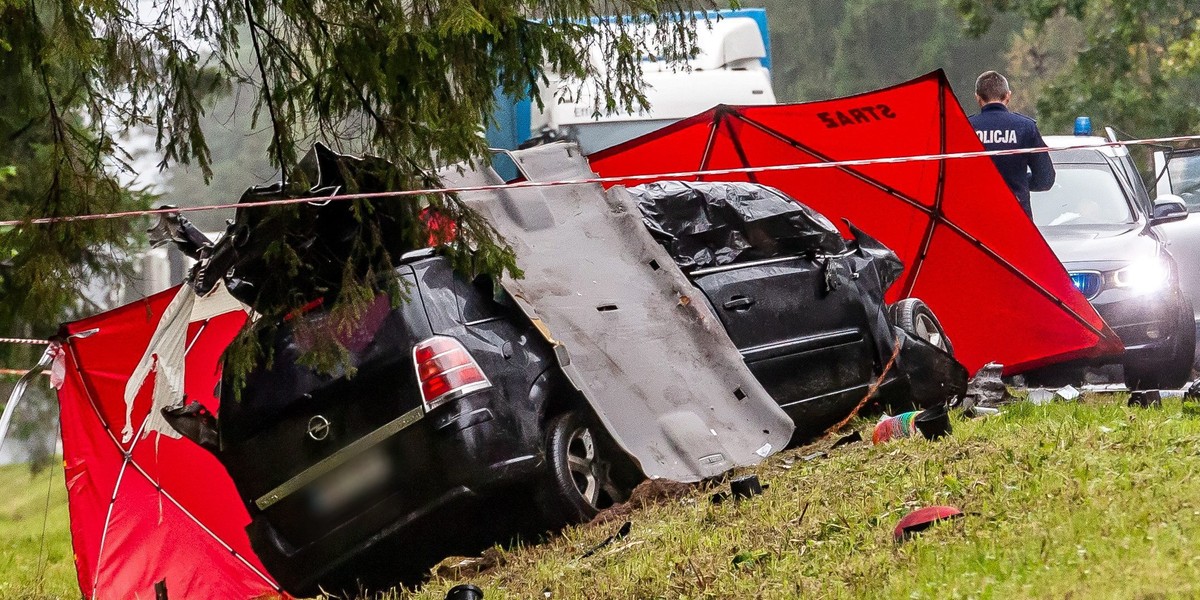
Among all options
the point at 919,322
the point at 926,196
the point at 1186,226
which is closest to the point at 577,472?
the point at 919,322

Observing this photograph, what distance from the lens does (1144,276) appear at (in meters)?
9.04

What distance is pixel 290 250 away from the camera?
232 inches

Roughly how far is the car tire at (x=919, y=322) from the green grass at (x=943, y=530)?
137 cm

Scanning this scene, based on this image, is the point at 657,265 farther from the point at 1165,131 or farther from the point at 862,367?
the point at 1165,131

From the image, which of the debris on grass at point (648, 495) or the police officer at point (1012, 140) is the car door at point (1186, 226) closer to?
the police officer at point (1012, 140)

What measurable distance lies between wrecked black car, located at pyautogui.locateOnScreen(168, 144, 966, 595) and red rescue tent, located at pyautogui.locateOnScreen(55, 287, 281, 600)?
949 millimetres

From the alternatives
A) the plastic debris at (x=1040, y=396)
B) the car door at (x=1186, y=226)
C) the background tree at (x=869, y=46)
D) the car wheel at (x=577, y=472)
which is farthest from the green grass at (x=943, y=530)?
the background tree at (x=869, y=46)

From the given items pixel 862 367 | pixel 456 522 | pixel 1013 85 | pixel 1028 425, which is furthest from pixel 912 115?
pixel 1013 85

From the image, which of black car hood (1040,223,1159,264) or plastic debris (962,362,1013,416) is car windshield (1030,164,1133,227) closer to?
black car hood (1040,223,1159,264)

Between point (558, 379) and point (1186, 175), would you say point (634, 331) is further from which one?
point (1186, 175)

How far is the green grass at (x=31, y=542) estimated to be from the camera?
8852mm

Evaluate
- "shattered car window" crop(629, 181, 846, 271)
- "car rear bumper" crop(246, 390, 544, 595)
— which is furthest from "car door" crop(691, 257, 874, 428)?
"car rear bumper" crop(246, 390, 544, 595)

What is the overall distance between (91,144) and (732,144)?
16.2 feet

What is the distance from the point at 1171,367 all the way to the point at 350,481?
5735mm
